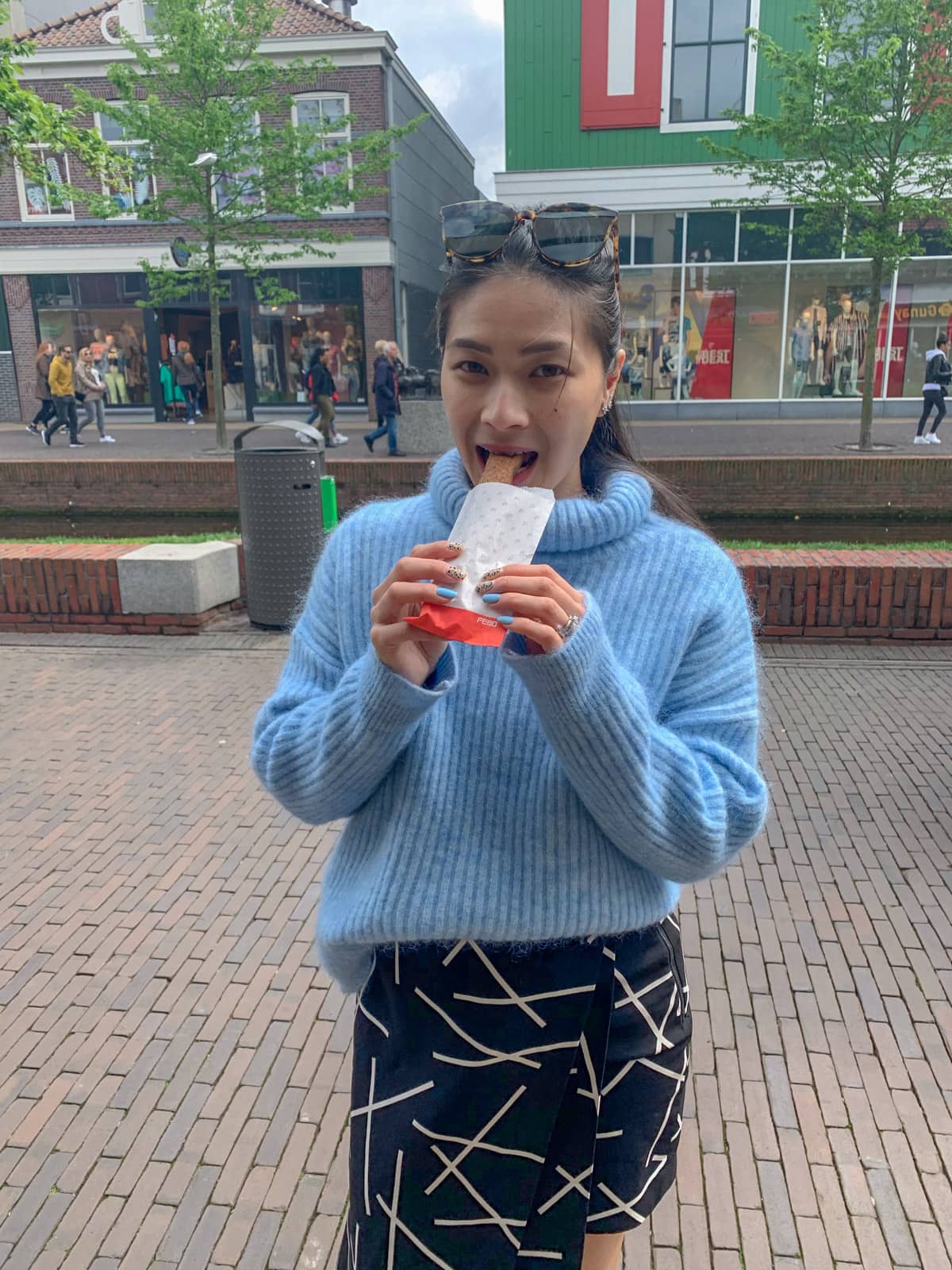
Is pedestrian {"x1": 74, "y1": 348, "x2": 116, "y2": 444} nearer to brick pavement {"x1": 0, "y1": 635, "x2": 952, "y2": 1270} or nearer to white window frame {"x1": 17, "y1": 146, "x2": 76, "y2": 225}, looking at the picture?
white window frame {"x1": 17, "y1": 146, "x2": 76, "y2": 225}

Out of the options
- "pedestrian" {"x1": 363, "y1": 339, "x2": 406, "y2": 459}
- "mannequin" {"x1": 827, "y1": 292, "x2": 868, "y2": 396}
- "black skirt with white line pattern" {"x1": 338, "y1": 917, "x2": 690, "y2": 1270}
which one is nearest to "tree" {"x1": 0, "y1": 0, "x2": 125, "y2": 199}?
"pedestrian" {"x1": 363, "y1": 339, "x2": 406, "y2": 459}

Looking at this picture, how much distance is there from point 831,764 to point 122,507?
861 cm

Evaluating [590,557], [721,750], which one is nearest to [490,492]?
[590,557]

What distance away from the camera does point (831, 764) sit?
199 inches

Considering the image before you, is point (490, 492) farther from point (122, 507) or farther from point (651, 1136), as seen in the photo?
point (122, 507)

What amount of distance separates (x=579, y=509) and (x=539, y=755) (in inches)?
14.2

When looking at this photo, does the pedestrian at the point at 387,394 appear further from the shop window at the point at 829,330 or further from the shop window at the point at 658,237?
the shop window at the point at 829,330

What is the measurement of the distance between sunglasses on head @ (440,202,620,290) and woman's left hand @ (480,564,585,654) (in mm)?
507

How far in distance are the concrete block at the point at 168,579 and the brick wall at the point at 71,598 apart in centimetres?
7

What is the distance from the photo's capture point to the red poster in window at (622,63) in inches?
783

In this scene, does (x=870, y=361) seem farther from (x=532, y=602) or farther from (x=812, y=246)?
(x=532, y=602)

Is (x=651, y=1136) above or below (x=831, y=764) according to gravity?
above

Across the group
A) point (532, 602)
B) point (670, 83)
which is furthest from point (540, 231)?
point (670, 83)

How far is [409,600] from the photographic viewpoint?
3.89 feet
